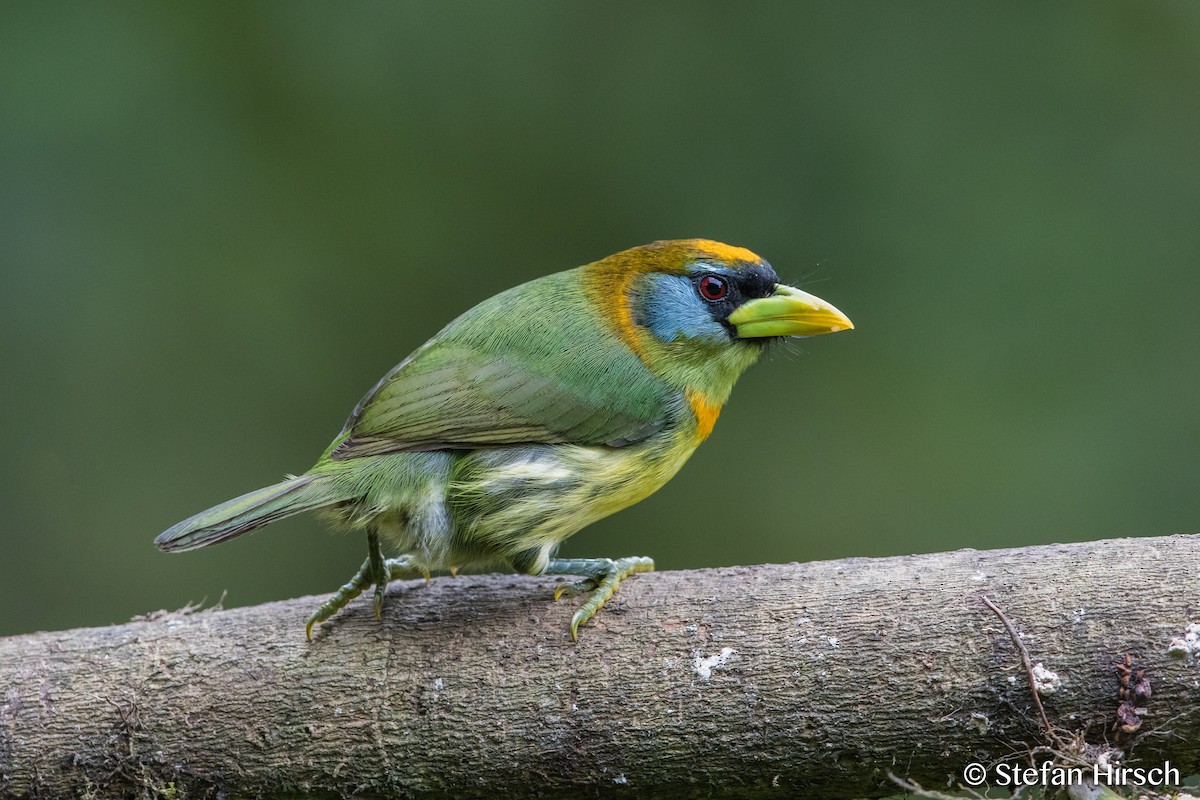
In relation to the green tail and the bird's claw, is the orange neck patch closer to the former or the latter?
the bird's claw

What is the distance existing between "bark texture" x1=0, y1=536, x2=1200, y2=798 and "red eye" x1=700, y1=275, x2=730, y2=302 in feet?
2.60

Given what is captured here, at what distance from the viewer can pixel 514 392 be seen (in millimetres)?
3125

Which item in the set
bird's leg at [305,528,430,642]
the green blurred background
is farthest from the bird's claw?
the green blurred background

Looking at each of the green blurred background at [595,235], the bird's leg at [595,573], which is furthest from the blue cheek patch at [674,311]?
the green blurred background at [595,235]

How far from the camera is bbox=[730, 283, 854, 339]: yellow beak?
333 centimetres

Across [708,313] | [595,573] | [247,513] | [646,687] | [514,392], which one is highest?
[708,313]

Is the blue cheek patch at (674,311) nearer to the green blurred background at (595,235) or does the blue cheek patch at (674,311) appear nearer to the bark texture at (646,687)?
the bark texture at (646,687)

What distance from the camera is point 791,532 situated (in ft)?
17.3

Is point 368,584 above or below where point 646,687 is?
above

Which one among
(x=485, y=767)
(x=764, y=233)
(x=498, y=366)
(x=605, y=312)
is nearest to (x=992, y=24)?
(x=764, y=233)

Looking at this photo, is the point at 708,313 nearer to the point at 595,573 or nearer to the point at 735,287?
the point at 735,287

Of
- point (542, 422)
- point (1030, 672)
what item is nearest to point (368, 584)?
point (542, 422)

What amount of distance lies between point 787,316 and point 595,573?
88 cm

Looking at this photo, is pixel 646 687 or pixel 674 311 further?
pixel 674 311
